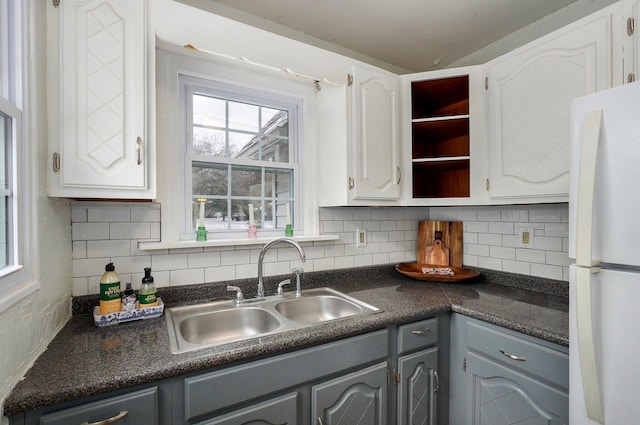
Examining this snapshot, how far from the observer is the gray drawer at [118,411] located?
786 mm

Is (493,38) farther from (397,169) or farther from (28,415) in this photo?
(28,415)

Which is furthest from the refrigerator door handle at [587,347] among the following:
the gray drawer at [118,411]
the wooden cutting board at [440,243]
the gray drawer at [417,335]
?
the wooden cutting board at [440,243]

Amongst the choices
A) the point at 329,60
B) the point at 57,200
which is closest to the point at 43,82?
the point at 57,200

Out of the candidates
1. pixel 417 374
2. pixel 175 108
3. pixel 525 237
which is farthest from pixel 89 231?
pixel 525 237

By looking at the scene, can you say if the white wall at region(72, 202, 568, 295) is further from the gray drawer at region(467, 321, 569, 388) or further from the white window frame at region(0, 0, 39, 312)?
the gray drawer at region(467, 321, 569, 388)

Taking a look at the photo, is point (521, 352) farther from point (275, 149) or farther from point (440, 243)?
point (275, 149)

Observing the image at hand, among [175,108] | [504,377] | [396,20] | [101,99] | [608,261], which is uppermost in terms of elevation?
[396,20]

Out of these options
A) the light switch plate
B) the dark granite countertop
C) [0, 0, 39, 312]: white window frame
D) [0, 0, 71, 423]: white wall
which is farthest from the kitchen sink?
the light switch plate

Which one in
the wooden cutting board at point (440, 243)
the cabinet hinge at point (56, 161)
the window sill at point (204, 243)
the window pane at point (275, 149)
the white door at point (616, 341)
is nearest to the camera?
the white door at point (616, 341)

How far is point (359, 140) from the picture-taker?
172 centimetres

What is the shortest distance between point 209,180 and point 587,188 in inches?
63.2

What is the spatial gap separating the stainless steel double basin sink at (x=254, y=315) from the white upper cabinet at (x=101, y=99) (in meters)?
0.57

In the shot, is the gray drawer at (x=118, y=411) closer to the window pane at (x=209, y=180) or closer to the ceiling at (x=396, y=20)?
the window pane at (x=209, y=180)

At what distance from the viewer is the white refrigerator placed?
2.51 feet
